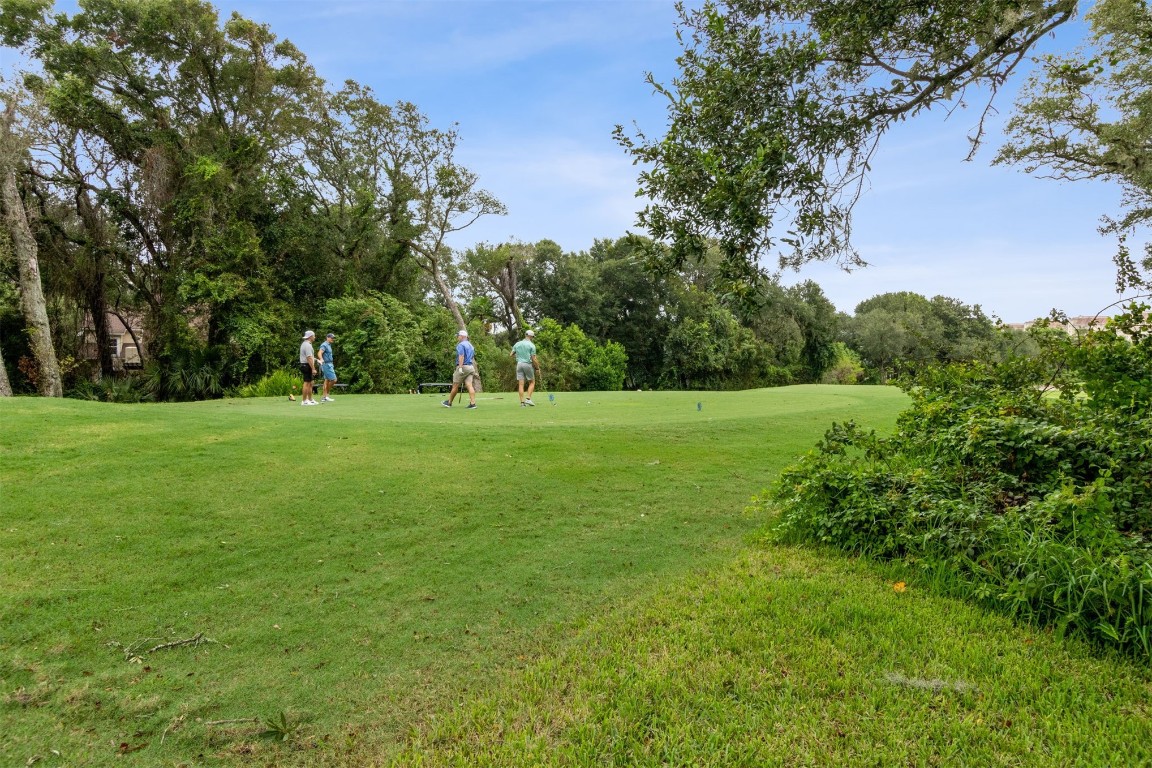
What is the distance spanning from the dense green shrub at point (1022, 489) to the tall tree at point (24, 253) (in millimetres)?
23302

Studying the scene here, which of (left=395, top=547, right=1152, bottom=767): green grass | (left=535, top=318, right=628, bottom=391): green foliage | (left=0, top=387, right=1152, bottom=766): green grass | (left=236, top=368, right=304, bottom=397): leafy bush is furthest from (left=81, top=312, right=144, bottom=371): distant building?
(left=395, top=547, right=1152, bottom=767): green grass

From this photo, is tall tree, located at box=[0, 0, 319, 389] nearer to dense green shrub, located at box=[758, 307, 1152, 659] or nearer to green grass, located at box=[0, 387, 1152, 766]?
green grass, located at box=[0, 387, 1152, 766]

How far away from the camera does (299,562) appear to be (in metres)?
4.21

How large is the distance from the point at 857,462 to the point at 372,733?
172 inches

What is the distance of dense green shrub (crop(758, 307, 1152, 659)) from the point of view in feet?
10.4

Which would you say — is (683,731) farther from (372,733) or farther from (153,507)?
(153,507)

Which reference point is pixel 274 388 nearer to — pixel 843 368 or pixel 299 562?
pixel 299 562

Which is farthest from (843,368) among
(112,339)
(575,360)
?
(112,339)

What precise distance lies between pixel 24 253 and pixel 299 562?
70.3ft

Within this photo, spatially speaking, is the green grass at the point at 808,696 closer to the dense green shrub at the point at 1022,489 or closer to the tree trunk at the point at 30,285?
the dense green shrub at the point at 1022,489

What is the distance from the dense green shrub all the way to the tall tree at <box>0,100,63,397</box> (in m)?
23.3

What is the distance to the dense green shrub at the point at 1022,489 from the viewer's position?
3155 millimetres

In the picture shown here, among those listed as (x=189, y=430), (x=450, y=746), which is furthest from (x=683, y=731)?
(x=189, y=430)

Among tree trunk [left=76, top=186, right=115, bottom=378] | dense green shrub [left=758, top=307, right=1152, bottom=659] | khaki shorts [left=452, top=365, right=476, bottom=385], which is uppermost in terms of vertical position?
tree trunk [left=76, top=186, right=115, bottom=378]
